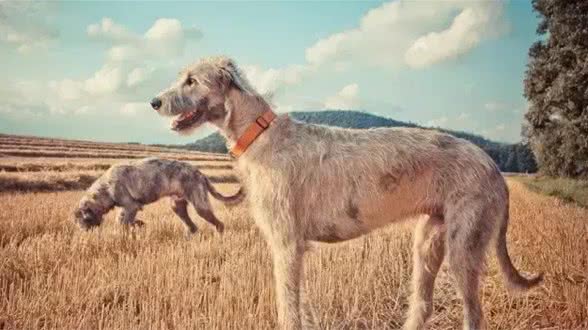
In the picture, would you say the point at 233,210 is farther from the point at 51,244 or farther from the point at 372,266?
the point at 372,266

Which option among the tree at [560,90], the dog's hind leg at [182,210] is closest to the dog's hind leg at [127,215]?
the dog's hind leg at [182,210]

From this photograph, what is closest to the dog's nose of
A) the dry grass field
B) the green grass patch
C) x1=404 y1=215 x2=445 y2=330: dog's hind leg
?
the dry grass field

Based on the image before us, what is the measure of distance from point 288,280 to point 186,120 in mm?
1256

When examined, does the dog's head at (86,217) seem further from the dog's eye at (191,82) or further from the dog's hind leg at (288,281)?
the dog's hind leg at (288,281)

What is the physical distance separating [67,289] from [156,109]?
1.76 meters

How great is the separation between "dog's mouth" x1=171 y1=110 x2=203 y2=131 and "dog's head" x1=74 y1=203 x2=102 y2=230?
4.63 meters

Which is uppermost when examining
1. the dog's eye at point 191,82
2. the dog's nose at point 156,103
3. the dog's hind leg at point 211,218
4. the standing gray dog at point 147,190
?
the dog's eye at point 191,82

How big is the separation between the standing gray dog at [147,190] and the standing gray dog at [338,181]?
14.6 feet

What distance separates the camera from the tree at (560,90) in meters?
16.1

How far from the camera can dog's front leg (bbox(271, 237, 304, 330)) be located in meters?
3.12

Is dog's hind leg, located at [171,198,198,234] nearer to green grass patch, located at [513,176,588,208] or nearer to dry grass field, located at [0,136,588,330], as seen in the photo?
dry grass field, located at [0,136,588,330]

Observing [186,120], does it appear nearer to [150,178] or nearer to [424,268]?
[424,268]

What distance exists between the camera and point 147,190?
7.94m

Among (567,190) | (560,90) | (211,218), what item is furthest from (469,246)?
(560,90)
